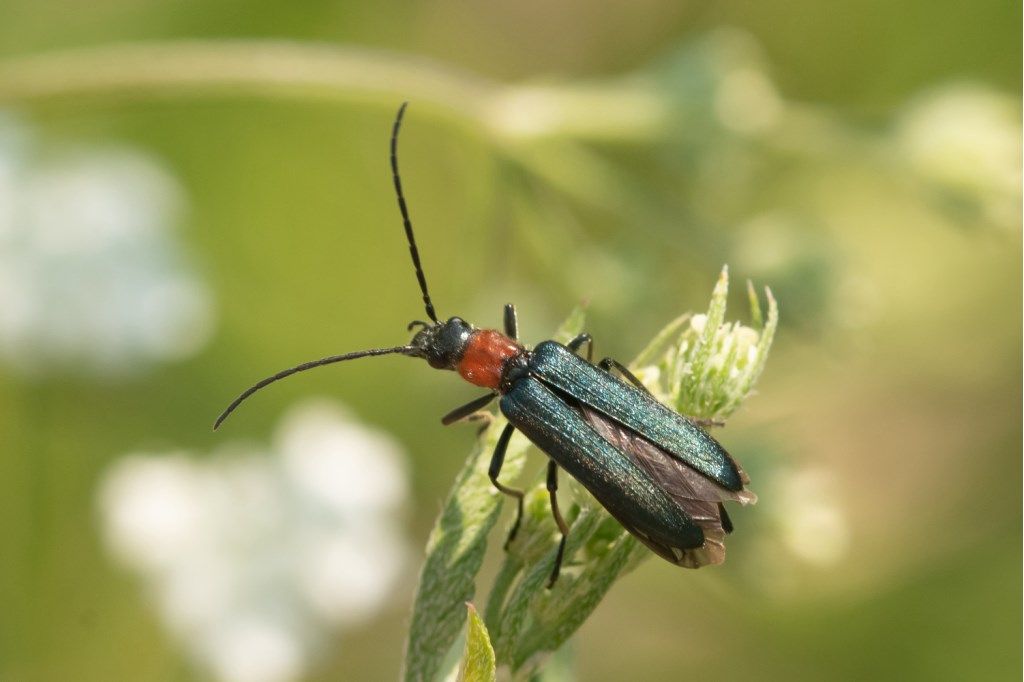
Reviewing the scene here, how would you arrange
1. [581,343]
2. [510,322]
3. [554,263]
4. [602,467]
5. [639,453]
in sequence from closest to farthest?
1. [602,467]
2. [639,453]
3. [581,343]
4. [510,322]
5. [554,263]

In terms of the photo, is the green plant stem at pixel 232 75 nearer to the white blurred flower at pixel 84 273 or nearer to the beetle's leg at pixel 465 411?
the white blurred flower at pixel 84 273

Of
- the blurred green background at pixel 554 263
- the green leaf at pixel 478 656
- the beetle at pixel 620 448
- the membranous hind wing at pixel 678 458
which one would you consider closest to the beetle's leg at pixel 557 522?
the beetle at pixel 620 448

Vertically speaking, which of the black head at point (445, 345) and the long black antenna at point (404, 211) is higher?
the long black antenna at point (404, 211)

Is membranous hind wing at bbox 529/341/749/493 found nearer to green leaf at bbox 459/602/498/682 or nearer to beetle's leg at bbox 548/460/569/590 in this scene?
beetle's leg at bbox 548/460/569/590

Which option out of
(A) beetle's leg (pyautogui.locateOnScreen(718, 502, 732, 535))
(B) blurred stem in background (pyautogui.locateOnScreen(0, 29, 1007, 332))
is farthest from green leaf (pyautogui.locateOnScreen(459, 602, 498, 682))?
(B) blurred stem in background (pyautogui.locateOnScreen(0, 29, 1007, 332))

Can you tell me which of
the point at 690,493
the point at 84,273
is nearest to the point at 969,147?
the point at 690,493

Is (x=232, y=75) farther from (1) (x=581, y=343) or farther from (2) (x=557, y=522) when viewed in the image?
(2) (x=557, y=522)
